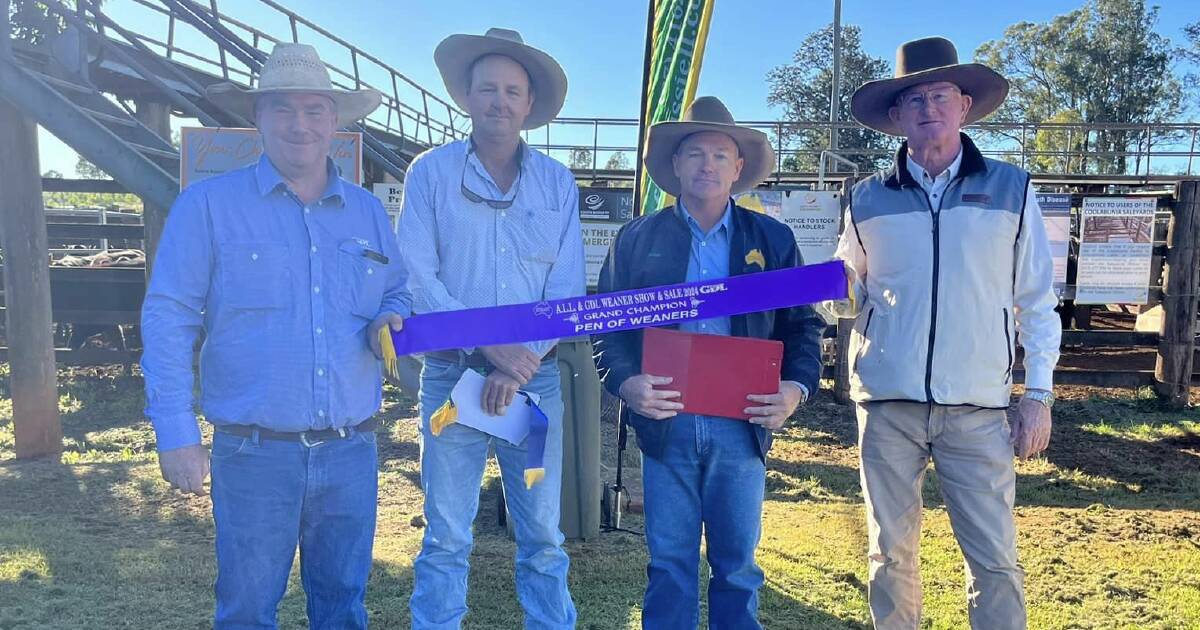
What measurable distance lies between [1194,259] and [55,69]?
34.6 feet

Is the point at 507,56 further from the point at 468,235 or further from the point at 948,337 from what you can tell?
the point at 948,337

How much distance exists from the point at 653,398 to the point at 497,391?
19.4 inches

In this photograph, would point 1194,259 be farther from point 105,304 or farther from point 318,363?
point 105,304

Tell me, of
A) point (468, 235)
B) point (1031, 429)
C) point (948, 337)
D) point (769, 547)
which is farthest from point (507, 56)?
point (769, 547)

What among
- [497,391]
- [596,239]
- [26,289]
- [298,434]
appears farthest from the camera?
[596,239]

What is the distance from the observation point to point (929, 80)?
269 cm

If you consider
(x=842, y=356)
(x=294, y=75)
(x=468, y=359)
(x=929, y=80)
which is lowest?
(x=842, y=356)

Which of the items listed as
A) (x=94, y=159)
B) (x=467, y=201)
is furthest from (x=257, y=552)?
(x=94, y=159)

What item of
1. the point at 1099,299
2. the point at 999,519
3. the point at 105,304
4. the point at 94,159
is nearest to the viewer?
the point at 999,519

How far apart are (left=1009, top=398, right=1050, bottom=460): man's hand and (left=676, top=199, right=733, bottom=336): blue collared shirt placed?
100 cm

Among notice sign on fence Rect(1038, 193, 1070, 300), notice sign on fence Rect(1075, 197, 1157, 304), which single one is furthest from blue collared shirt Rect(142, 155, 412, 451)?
notice sign on fence Rect(1075, 197, 1157, 304)

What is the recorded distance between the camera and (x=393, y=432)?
7.41 meters

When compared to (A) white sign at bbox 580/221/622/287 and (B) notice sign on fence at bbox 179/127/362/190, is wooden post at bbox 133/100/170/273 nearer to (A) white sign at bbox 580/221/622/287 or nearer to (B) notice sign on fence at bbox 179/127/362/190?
(B) notice sign on fence at bbox 179/127/362/190

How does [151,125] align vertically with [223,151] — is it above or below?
above
